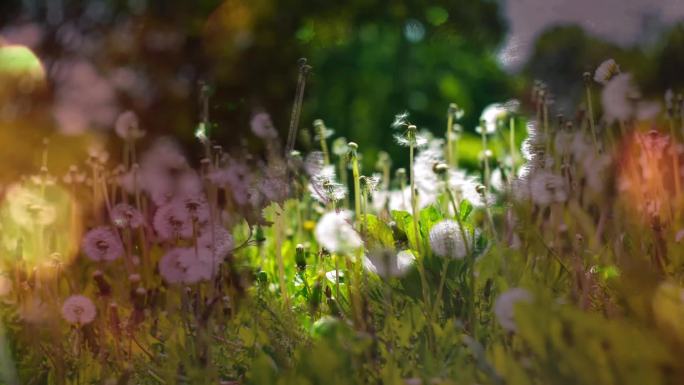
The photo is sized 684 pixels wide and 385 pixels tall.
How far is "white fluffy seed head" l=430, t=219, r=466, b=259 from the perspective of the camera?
6.72 ft

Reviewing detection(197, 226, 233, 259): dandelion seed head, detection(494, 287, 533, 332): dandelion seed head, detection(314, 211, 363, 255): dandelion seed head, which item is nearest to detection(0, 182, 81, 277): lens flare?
detection(197, 226, 233, 259): dandelion seed head

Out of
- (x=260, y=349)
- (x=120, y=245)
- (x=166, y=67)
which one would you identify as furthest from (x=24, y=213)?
(x=166, y=67)

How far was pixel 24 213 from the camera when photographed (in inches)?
118

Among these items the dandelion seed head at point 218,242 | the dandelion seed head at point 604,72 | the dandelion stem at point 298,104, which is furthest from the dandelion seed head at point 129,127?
the dandelion seed head at point 604,72

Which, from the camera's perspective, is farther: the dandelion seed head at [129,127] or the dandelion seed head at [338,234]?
the dandelion seed head at [129,127]

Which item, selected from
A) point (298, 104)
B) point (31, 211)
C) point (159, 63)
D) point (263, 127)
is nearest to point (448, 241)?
point (298, 104)

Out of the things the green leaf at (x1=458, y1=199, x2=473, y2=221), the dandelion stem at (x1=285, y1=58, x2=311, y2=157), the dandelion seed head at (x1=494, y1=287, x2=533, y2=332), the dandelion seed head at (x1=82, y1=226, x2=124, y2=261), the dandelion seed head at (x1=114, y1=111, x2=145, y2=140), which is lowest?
the dandelion seed head at (x1=494, y1=287, x2=533, y2=332)

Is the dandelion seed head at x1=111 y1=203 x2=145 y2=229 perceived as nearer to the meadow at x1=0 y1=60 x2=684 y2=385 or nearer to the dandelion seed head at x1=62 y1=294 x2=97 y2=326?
the meadow at x1=0 y1=60 x2=684 y2=385

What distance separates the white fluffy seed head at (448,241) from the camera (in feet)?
6.72

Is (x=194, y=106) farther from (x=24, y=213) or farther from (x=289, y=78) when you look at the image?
(x=24, y=213)

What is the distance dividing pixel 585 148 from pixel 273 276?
1.09 metres

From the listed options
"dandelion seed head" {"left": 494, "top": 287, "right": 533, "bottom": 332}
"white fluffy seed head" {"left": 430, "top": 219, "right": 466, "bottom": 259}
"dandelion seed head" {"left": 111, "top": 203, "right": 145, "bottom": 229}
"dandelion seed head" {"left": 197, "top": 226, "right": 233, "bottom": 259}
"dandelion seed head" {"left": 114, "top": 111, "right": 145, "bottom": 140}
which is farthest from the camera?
"dandelion seed head" {"left": 114, "top": 111, "right": 145, "bottom": 140}

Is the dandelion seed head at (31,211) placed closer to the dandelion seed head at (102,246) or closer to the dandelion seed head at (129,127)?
the dandelion seed head at (102,246)

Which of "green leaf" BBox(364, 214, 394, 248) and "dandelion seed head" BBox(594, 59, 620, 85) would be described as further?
"green leaf" BBox(364, 214, 394, 248)
